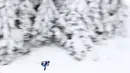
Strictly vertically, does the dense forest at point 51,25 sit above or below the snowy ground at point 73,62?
above

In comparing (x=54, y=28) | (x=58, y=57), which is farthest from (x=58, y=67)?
(x=54, y=28)

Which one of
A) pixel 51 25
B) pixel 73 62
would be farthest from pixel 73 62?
pixel 51 25

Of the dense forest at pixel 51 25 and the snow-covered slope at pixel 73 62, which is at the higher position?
the dense forest at pixel 51 25

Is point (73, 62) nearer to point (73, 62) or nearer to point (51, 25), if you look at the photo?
point (73, 62)

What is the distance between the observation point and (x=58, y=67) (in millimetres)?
4387

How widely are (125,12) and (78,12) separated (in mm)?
953

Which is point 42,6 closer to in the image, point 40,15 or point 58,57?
point 40,15

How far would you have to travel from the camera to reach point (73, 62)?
4.44 metres

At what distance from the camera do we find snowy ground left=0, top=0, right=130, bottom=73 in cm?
433

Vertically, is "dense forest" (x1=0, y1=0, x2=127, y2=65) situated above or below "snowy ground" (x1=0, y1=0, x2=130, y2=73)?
above

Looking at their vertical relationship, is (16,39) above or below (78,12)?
below

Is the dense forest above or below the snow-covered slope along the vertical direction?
above

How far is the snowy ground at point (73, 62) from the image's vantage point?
4.33 meters

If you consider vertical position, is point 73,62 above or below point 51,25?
below
